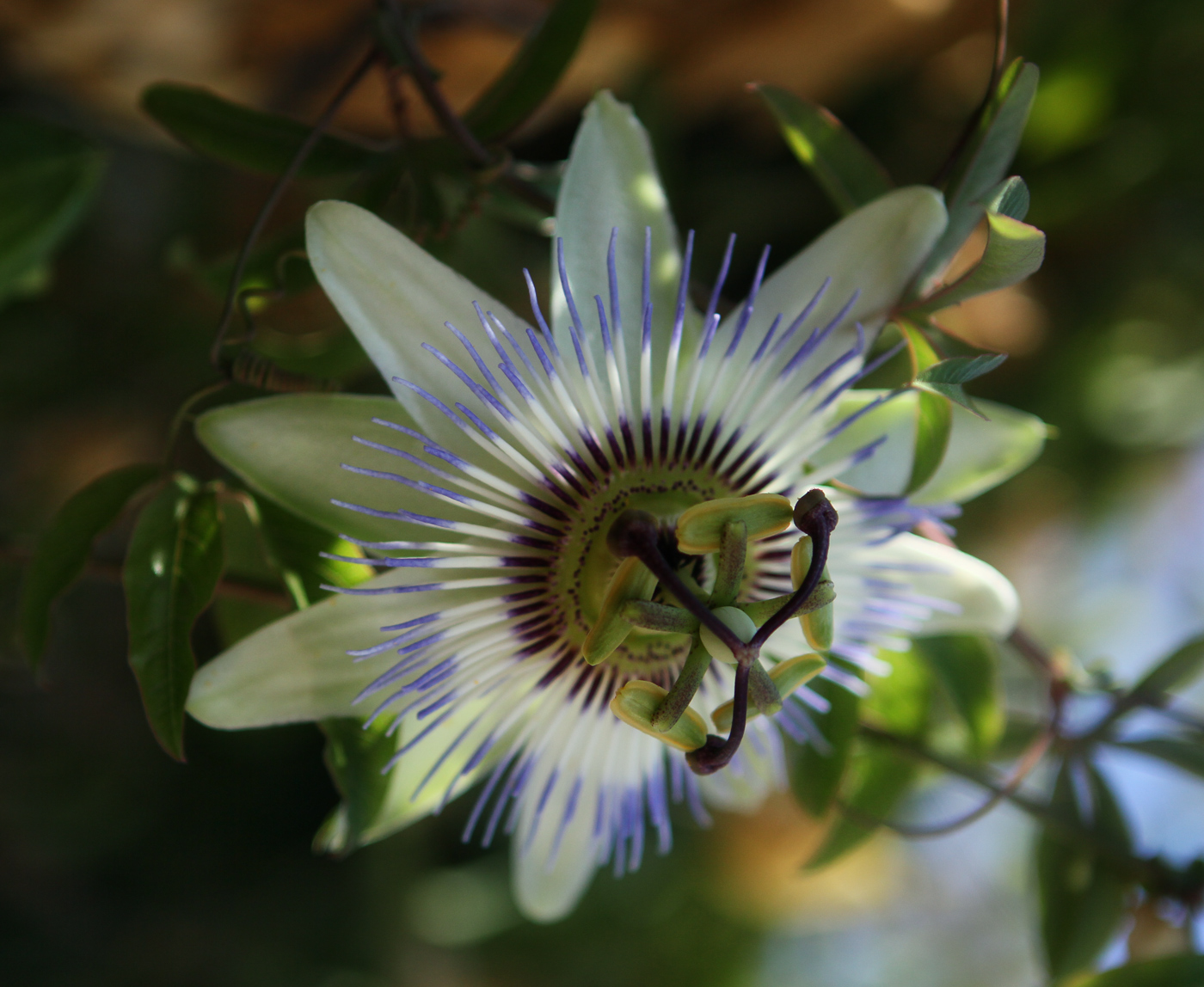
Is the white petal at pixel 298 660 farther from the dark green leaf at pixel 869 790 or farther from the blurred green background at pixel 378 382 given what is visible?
the blurred green background at pixel 378 382

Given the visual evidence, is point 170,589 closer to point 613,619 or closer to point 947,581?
point 613,619

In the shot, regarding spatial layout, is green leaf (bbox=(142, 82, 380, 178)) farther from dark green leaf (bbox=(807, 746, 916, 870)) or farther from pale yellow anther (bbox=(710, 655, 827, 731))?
dark green leaf (bbox=(807, 746, 916, 870))

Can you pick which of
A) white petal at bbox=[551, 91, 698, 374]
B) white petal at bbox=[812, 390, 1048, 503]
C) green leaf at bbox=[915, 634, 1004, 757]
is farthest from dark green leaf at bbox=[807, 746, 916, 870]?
white petal at bbox=[551, 91, 698, 374]

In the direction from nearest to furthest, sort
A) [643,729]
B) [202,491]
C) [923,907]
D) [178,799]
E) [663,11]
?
[643,729], [202,491], [663,11], [178,799], [923,907]

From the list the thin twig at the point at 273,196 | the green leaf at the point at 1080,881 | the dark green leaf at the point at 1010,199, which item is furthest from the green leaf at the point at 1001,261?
the green leaf at the point at 1080,881

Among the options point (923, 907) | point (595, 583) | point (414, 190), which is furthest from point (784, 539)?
point (923, 907)

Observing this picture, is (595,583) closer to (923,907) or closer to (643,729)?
(643,729)

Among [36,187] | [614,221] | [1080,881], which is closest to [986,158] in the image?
[614,221]
